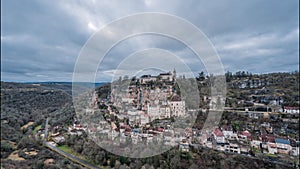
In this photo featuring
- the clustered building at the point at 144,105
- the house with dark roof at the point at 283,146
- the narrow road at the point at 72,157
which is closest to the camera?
the clustered building at the point at 144,105

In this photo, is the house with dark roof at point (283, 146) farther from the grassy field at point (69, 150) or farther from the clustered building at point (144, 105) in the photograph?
the grassy field at point (69, 150)

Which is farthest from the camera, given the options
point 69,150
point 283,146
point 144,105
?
point 69,150

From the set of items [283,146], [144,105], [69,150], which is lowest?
[69,150]

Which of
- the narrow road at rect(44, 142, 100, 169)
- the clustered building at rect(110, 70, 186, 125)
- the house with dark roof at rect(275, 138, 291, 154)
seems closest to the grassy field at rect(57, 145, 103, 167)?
the narrow road at rect(44, 142, 100, 169)

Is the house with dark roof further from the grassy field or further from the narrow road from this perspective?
the grassy field

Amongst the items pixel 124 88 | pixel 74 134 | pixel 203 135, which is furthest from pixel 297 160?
pixel 74 134

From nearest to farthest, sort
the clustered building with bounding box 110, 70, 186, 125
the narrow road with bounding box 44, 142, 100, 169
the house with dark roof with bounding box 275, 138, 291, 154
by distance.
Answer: the clustered building with bounding box 110, 70, 186, 125
the narrow road with bounding box 44, 142, 100, 169
the house with dark roof with bounding box 275, 138, 291, 154

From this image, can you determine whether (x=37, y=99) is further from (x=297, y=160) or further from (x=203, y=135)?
(x=297, y=160)

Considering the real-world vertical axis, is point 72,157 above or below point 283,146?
below

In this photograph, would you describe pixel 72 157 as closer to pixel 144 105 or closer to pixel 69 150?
pixel 69 150

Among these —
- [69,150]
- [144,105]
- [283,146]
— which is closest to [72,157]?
[69,150]

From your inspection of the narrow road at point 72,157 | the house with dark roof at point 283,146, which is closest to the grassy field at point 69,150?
the narrow road at point 72,157

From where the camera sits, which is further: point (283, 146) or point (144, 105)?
point (283, 146)
